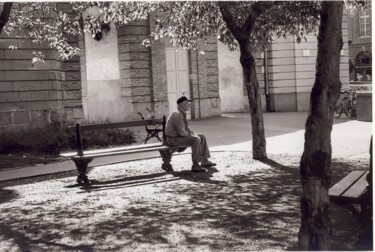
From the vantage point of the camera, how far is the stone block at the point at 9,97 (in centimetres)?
1617

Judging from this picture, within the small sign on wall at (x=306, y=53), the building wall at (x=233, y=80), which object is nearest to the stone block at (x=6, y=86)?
the building wall at (x=233, y=80)

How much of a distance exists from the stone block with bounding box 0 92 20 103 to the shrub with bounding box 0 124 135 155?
1.12 m

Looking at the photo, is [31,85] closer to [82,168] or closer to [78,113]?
[78,113]

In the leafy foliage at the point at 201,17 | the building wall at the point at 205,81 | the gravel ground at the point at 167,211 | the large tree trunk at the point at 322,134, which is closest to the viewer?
the large tree trunk at the point at 322,134

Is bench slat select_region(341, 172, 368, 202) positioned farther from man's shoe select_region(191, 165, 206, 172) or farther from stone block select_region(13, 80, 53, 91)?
stone block select_region(13, 80, 53, 91)

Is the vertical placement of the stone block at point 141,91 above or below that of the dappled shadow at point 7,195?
above

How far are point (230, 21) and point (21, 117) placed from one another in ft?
27.3

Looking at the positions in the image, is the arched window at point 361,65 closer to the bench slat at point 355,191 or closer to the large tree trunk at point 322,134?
the bench slat at point 355,191

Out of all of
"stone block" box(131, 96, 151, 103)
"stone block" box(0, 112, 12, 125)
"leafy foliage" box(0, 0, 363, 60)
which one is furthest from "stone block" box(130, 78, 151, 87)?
"leafy foliage" box(0, 0, 363, 60)

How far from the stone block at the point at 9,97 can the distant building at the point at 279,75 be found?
11.7m

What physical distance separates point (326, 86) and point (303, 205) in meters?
1.00

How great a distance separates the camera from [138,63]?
72.8 ft

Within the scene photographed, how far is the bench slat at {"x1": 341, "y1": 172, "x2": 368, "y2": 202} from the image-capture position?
5184mm

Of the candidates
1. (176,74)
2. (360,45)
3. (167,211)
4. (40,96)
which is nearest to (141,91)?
(176,74)
